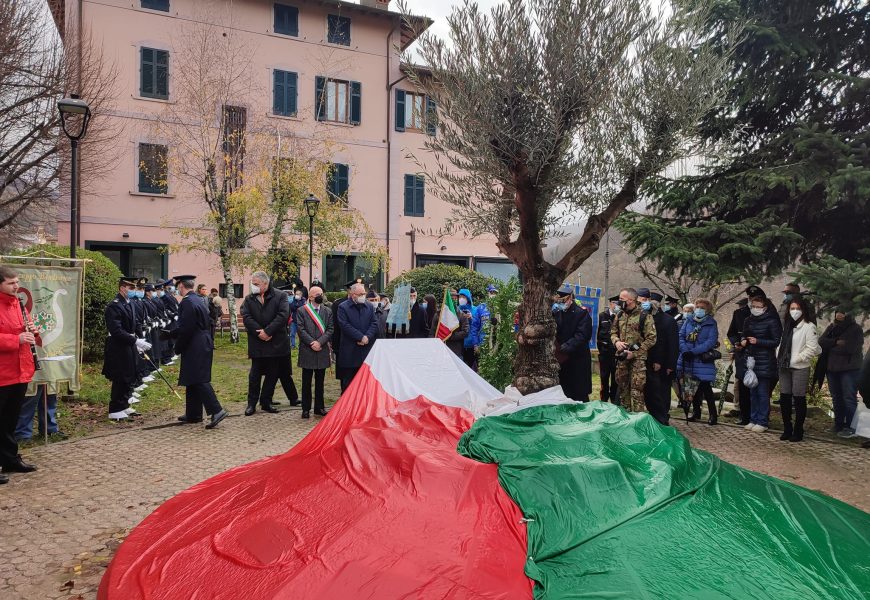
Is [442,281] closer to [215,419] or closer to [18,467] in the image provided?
[215,419]

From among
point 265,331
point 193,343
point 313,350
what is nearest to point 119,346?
point 193,343

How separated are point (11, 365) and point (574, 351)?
615cm

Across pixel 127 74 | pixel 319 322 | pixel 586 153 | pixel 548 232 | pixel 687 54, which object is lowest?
pixel 319 322

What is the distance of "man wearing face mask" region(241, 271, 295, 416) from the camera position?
8.14 m

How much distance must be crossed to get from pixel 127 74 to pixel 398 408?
18.8 metres

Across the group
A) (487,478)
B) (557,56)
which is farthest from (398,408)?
(557,56)

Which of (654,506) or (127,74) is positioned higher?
(127,74)

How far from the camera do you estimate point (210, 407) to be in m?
7.52

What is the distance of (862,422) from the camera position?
23.3 feet

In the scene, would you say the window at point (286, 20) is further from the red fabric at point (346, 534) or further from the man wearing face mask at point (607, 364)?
the red fabric at point (346, 534)

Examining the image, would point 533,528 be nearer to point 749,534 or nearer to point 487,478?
point 487,478

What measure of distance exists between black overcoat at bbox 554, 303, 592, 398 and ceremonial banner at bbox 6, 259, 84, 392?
19.3 feet

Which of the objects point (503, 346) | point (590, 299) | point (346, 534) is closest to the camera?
point (346, 534)

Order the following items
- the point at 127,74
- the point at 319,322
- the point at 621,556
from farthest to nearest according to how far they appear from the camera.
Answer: the point at 127,74 → the point at 319,322 → the point at 621,556
